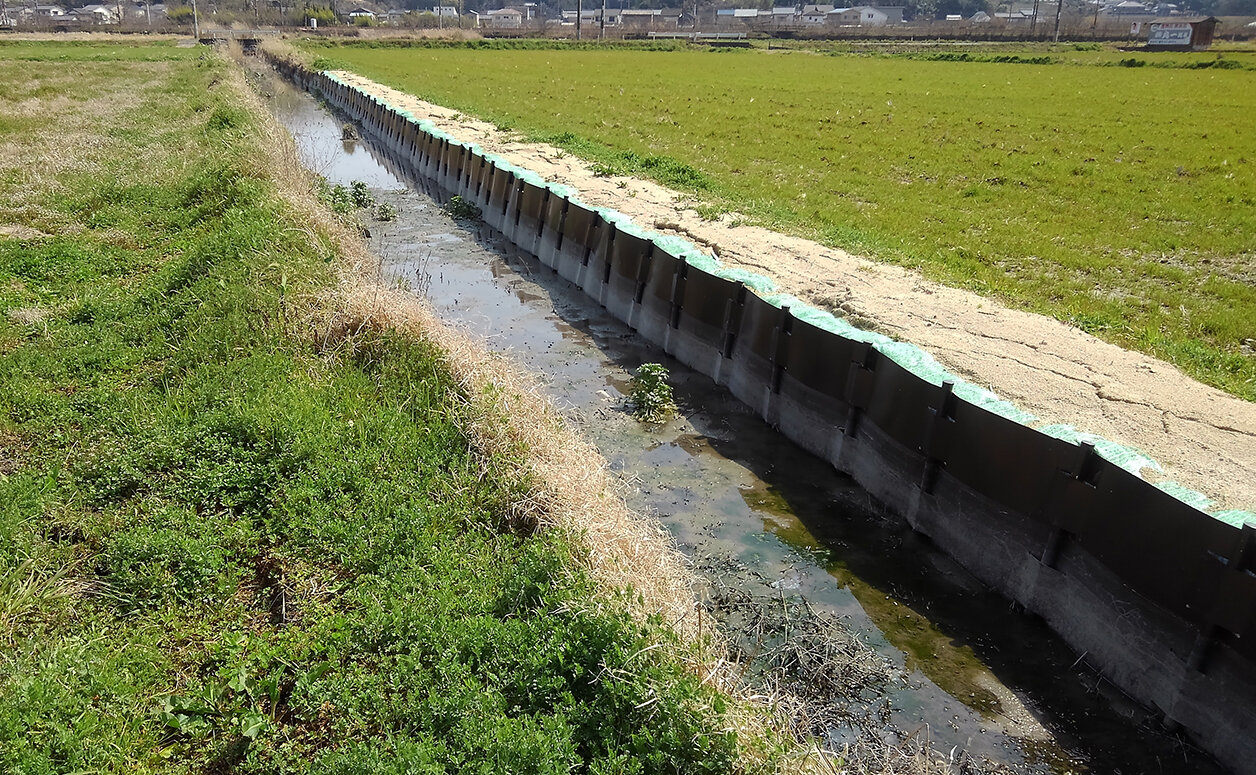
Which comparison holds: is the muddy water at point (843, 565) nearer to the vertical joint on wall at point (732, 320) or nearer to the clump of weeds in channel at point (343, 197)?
the vertical joint on wall at point (732, 320)

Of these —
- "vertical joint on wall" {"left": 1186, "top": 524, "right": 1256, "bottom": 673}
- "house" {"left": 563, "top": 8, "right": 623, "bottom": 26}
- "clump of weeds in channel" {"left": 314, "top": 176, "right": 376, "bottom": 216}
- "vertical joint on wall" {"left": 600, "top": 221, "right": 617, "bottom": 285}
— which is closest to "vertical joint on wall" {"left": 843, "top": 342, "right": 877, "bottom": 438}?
"vertical joint on wall" {"left": 1186, "top": 524, "right": 1256, "bottom": 673}

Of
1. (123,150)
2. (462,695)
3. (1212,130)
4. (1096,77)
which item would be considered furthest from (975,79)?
(462,695)

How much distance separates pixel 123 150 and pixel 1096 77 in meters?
41.7

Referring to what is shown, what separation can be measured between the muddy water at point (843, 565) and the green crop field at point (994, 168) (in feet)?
12.0

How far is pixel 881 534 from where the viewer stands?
7.54 meters

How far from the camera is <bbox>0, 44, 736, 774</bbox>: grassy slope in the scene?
163 inches

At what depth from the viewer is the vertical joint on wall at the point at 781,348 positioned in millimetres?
9094

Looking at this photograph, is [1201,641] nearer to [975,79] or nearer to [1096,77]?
[975,79]

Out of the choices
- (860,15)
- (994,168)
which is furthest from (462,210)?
(860,15)

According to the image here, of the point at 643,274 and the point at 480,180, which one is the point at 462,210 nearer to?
the point at 480,180

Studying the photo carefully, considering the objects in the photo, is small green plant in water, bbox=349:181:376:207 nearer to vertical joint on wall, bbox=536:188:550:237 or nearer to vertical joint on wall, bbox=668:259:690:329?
vertical joint on wall, bbox=536:188:550:237

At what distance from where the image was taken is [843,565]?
7105 millimetres

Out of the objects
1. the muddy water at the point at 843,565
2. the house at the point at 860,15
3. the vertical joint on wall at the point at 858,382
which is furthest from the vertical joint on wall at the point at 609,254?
the house at the point at 860,15

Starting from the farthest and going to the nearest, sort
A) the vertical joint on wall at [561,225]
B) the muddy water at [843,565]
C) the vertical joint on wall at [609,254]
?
the vertical joint on wall at [561,225], the vertical joint on wall at [609,254], the muddy water at [843,565]
